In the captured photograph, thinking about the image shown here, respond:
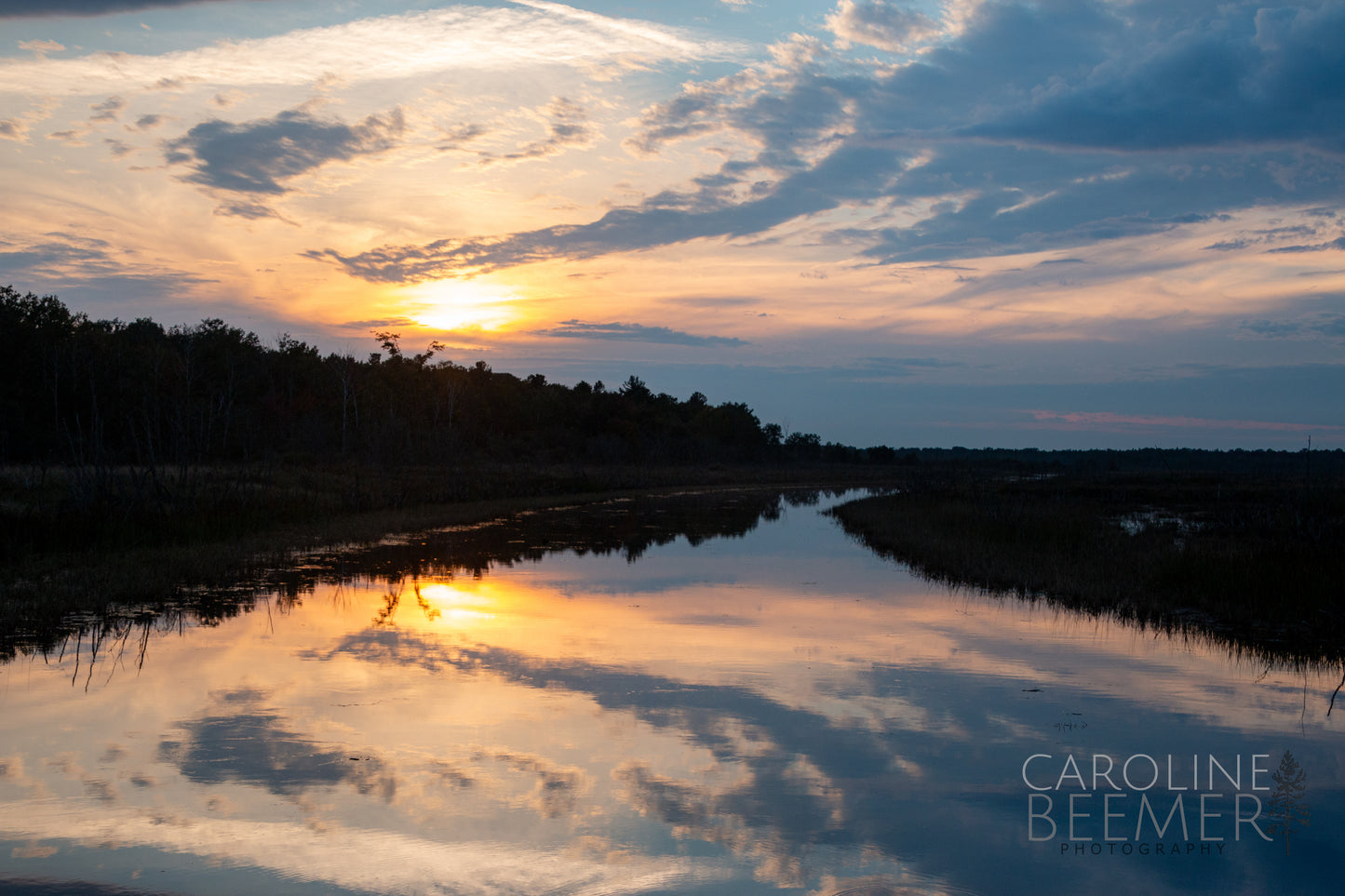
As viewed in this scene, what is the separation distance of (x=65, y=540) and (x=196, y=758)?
11614mm

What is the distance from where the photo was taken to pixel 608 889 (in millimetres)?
4840

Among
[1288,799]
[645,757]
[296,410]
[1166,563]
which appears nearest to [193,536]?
[645,757]

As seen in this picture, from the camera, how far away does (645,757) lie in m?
6.97

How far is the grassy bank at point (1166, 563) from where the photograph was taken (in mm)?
12672

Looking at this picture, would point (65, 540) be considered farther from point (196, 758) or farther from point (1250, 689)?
point (1250, 689)

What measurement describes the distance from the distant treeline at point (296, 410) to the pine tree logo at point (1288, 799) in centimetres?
1864

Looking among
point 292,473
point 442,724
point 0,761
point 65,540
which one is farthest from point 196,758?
point 292,473

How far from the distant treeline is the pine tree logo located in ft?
61.2

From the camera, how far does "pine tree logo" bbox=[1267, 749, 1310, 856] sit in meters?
5.97

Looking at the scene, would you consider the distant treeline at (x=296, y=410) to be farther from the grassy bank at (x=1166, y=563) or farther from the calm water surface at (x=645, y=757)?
the grassy bank at (x=1166, y=563)

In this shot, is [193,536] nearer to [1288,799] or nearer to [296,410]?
[1288,799]

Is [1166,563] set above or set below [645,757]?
above

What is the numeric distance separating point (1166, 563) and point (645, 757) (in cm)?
1290

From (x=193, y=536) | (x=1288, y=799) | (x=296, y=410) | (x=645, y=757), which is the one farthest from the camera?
(x=296, y=410)
